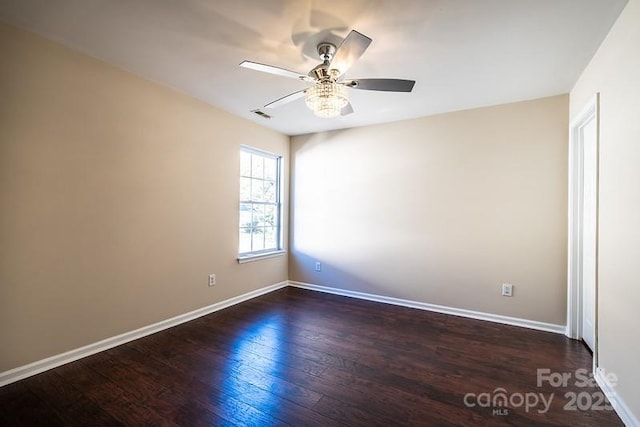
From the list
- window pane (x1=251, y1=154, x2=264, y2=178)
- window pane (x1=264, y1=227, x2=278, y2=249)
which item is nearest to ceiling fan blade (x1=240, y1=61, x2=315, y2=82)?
window pane (x1=251, y1=154, x2=264, y2=178)

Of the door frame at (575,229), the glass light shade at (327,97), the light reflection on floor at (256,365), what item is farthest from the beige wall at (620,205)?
the light reflection on floor at (256,365)

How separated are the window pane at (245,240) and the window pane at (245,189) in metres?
0.43

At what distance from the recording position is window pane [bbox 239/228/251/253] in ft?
12.4

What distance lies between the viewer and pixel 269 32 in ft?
6.20

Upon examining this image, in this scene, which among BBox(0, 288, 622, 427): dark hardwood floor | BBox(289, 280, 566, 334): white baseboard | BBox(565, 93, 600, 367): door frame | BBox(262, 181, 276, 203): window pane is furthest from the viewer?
BBox(262, 181, 276, 203): window pane

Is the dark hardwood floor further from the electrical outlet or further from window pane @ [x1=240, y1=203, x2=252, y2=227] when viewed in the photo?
window pane @ [x1=240, y1=203, x2=252, y2=227]

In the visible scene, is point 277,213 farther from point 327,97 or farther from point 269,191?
point 327,97

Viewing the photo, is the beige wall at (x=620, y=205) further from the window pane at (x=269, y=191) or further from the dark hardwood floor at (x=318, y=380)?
the window pane at (x=269, y=191)

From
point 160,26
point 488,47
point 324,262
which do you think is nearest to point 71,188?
point 160,26

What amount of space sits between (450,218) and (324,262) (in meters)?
1.85

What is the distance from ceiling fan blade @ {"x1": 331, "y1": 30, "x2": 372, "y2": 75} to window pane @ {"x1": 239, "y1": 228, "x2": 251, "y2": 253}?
2.56m

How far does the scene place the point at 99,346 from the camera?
2.32 m

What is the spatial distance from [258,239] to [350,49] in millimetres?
2975

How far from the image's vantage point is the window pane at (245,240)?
3.77m
